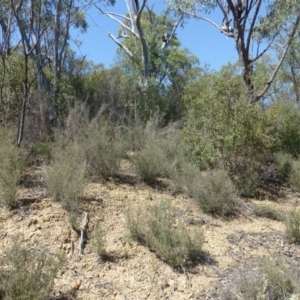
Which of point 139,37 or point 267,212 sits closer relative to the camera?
point 267,212

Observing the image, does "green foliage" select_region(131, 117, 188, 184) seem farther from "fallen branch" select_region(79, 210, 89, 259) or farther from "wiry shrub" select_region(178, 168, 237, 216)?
"fallen branch" select_region(79, 210, 89, 259)

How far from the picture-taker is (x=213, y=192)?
6.30 metres

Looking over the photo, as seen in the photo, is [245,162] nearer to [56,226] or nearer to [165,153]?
[165,153]

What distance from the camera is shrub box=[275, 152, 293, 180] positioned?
8.94 meters

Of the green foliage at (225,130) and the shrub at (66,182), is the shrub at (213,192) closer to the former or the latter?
the green foliage at (225,130)

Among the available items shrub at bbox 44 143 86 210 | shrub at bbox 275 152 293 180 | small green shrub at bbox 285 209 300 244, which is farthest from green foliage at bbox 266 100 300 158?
shrub at bbox 44 143 86 210

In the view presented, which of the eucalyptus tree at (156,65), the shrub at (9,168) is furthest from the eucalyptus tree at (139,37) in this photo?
the shrub at (9,168)

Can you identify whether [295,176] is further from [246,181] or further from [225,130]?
[225,130]

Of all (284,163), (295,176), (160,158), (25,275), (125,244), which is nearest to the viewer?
(25,275)

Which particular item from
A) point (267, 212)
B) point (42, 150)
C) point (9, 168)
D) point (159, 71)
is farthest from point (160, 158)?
point (159, 71)

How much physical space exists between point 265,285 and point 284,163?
561cm

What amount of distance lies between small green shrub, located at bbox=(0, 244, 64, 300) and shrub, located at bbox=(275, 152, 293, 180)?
19.6 feet

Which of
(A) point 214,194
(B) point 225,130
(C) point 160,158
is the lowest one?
(A) point 214,194

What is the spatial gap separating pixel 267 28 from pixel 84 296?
933 cm
